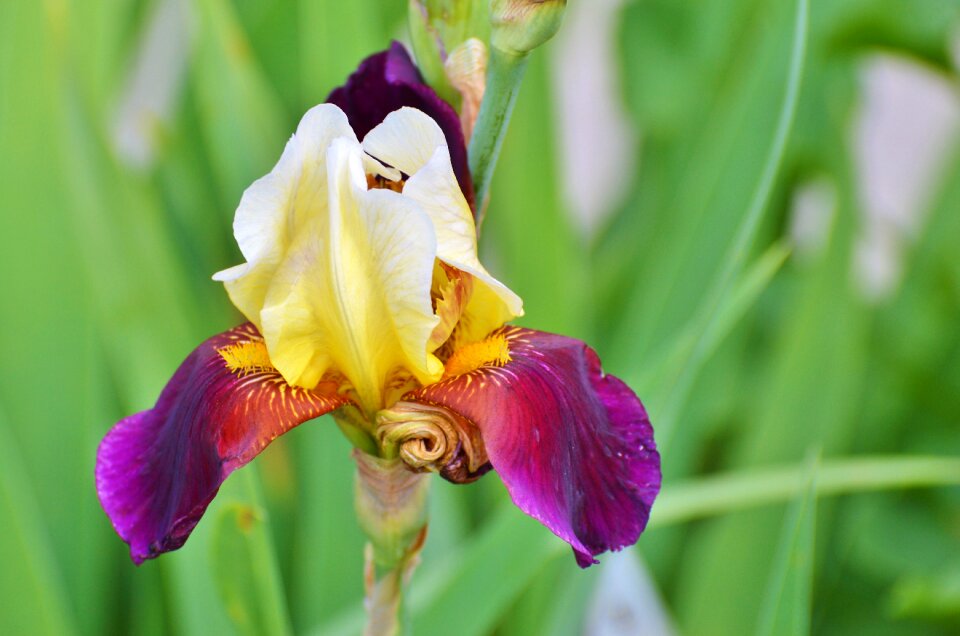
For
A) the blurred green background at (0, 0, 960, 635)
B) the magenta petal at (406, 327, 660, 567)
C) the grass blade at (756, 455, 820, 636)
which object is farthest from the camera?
the blurred green background at (0, 0, 960, 635)

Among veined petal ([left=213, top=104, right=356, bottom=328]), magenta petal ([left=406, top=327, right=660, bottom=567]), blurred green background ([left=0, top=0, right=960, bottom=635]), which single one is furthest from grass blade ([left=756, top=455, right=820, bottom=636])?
veined petal ([left=213, top=104, right=356, bottom=328])

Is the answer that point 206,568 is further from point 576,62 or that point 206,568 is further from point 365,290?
point 576,62

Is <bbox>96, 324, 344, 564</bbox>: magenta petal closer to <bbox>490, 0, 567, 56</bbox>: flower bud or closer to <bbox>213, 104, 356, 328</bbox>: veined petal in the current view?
<bbox>213, 104, 356, 328</bbox>: veined petal

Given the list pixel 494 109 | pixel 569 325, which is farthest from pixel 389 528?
pixel 569 325

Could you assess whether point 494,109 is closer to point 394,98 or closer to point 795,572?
point 394,98

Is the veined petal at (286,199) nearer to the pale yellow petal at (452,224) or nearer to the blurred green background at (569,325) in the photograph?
the pale yellow petal at (452,224)
